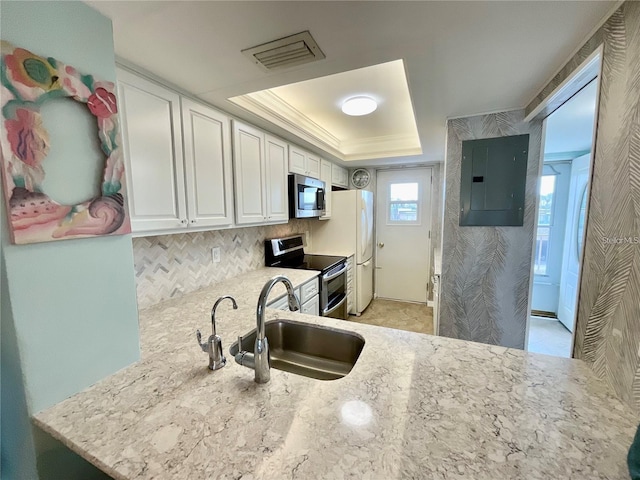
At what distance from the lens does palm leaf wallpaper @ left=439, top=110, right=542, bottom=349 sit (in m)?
1.91

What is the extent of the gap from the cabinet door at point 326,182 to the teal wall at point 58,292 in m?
2.60

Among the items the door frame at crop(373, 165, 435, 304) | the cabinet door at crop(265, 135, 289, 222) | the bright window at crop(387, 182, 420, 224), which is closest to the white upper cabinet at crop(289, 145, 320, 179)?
the cabinet door at crop(265, 135, 289, 222)

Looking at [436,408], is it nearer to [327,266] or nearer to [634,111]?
[634,111]

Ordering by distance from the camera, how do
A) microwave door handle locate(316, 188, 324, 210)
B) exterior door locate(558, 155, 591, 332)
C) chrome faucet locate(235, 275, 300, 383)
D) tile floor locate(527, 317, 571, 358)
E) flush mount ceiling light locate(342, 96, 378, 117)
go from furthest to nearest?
microwave door handle locate(316, 188, 324, 210), exterior door locate(558, 155, 591, 332), tile floor locate(527, 317, 571, 358), flush mount ceiling light locate(342, 96, 378, 117), chrome faucet locate(235, 275, 300, 383)

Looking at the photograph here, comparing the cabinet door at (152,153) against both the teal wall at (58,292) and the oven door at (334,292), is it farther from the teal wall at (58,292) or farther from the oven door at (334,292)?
the oven door at (334,292)

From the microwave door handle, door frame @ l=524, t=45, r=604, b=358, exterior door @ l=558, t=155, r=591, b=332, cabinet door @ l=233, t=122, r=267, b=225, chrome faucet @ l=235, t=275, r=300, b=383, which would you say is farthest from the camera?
the microwave door handle

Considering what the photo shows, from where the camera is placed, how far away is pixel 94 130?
87 centimetres

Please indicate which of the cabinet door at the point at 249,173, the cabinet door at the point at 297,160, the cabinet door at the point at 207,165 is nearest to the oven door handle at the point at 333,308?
the cabinet door at the point at 249,173

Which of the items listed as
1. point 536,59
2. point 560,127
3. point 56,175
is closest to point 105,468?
point 56,175

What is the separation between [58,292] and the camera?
81 centimetres

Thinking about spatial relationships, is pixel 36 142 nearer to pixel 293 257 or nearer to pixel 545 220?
pixel 293 257

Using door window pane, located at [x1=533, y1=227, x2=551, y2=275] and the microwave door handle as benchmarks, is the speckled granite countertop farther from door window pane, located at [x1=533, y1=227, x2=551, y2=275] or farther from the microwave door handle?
door window pane, located at [x1=533, y1=227, x2=551, y2=275]

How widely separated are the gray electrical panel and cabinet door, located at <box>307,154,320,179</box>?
1.59 metres

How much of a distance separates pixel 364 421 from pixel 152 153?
A: 153 cm
